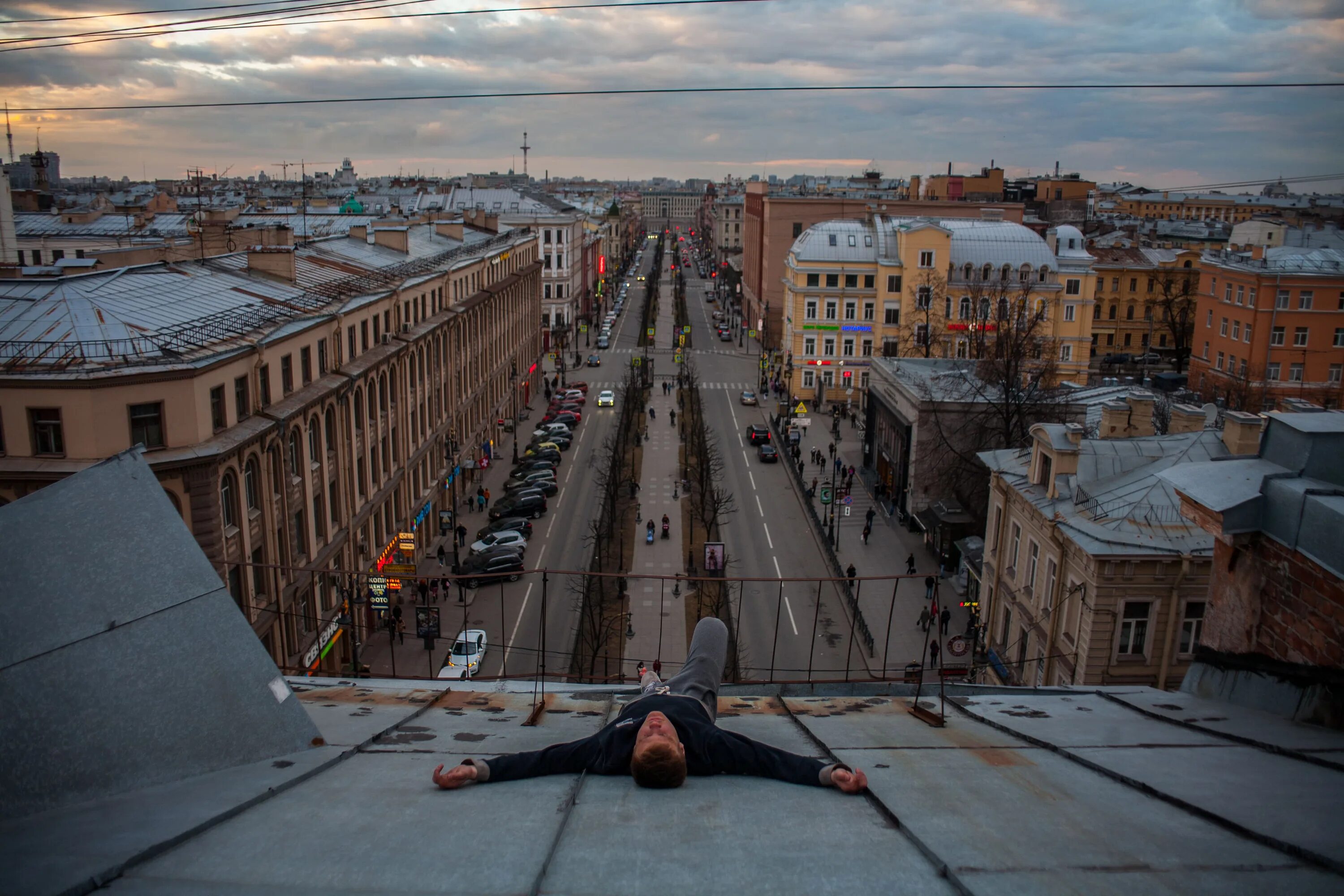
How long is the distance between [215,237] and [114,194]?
79208mm

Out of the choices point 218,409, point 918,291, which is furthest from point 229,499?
point 918,291

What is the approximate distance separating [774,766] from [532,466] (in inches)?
1562

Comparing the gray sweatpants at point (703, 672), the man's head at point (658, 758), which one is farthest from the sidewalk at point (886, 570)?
the man's head at point (658, 758)

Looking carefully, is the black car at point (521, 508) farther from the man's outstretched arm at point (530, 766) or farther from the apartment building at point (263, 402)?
the man's outstretched arm at point (530, 766)

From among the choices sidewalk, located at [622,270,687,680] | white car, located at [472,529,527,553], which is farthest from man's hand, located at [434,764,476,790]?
white car, located at [472,529,527,553]

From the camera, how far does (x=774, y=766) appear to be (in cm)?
630

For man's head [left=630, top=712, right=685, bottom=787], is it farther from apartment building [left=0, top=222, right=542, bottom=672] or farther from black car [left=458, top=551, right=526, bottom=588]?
black car [left=458, top=551, right=526, bottom=588]

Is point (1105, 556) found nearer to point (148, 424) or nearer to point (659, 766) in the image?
point (659, 766)

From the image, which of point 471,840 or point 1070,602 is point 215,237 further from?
point 471,840

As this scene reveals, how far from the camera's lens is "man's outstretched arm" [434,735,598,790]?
6.25 metres

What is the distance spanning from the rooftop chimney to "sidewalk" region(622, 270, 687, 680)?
12294mm

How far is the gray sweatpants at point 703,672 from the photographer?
271 inches

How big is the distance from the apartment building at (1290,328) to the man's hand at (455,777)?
51.4m

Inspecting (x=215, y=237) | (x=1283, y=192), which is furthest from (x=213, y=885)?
(x=1283, y=192)
